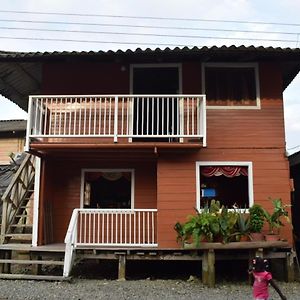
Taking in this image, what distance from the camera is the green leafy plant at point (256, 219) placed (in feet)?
34.0

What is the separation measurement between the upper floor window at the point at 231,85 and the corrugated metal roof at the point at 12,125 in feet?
50.4

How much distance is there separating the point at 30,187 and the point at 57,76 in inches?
150

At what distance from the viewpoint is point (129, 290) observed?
9.27m

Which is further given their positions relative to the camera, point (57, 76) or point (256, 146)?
point (57, 76)

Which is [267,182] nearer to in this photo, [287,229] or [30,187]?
[287,229]

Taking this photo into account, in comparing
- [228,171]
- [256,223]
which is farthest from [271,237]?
[228,171]

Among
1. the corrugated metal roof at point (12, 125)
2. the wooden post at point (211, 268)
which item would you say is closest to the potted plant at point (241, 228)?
the wooden post at point (211, 268)

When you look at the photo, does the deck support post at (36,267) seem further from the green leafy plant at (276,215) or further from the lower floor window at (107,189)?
the green leafy plant at (276,215)

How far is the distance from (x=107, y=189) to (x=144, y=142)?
8.27 ft

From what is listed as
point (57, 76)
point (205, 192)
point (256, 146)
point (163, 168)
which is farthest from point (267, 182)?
point (57, 76)

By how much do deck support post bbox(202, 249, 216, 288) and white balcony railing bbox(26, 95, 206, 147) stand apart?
9.14 feet

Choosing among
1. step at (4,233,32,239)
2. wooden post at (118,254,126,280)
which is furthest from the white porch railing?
step at (4,233,32,239)

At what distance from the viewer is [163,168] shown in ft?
37.0

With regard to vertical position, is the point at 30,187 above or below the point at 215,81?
below
